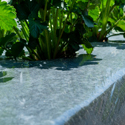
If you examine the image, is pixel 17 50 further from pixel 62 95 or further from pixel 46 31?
pixel 62 95

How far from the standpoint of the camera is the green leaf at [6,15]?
2.83 feet

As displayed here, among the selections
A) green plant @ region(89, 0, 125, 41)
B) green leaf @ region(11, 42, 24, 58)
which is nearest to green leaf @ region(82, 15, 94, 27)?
green leaf @ region(11, 42, 24, 58)

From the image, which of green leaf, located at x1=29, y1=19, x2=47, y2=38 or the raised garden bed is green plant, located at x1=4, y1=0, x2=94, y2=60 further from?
the raised garden bed

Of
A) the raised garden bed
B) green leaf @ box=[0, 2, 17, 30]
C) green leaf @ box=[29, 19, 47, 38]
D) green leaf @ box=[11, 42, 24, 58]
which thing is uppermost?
green leaf @ box=[0, 2, 17, 30]

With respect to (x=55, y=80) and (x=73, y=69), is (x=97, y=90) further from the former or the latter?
(x=73, y=69)

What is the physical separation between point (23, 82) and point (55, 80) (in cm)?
10

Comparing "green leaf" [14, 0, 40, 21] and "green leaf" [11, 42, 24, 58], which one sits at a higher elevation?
"green leaf" [14, 0, 40, 21]

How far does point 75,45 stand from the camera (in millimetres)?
1295

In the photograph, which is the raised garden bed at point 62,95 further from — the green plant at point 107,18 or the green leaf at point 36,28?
the green plant at point 107,18

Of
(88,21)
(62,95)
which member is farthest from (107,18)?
(62,95)

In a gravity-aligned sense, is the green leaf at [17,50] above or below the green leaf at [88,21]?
below

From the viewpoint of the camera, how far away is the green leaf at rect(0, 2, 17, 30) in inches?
34.0

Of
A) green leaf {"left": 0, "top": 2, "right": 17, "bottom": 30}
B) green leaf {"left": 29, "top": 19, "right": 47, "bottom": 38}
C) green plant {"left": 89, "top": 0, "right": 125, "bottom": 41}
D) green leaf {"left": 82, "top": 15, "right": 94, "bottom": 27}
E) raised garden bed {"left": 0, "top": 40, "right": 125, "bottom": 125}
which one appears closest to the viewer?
raised garden bed {"left": 0, "top": 40, "right": 125, "bottom": 125}

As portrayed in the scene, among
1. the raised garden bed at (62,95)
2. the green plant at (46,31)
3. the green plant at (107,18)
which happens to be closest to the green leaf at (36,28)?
the green plant at (46,31)
